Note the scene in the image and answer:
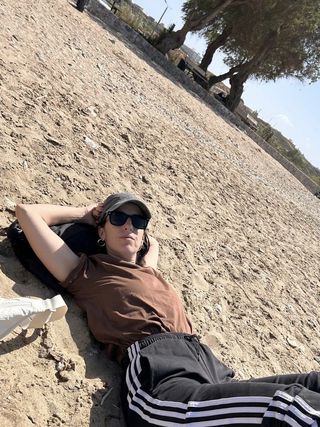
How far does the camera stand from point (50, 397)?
2.64 m

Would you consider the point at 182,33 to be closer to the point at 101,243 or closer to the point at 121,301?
the point at 101,243

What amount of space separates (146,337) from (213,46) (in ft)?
99.8

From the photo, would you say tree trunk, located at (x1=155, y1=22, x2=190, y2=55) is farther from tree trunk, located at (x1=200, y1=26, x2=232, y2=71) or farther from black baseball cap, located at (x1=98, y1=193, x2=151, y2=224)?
black baseball cap, located at (x1=98, y1=193, x2=151, y2=224)

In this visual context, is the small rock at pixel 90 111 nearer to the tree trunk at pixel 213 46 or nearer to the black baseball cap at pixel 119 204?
Answer: the black baseball cap at pixel 119 204

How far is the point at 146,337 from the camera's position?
9.46 feet

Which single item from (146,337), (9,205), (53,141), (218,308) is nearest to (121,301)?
(146,337)

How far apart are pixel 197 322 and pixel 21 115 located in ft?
8.82

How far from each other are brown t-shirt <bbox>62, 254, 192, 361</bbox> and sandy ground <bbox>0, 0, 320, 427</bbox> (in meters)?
0.15

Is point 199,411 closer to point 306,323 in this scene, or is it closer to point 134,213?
point 134,213

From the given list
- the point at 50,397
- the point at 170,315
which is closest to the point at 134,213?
the point at 170,315

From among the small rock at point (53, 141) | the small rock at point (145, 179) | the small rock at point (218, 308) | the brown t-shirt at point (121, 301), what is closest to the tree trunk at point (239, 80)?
the small rock at point (145, 179)

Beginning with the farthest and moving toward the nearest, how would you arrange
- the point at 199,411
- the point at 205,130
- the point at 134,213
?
the point at 205,130, the point at 134,213, the point at 199,411

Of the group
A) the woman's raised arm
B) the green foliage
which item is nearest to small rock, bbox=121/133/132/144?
the woman's raised arm

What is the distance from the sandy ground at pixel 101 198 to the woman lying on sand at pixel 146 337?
0.24 meters
